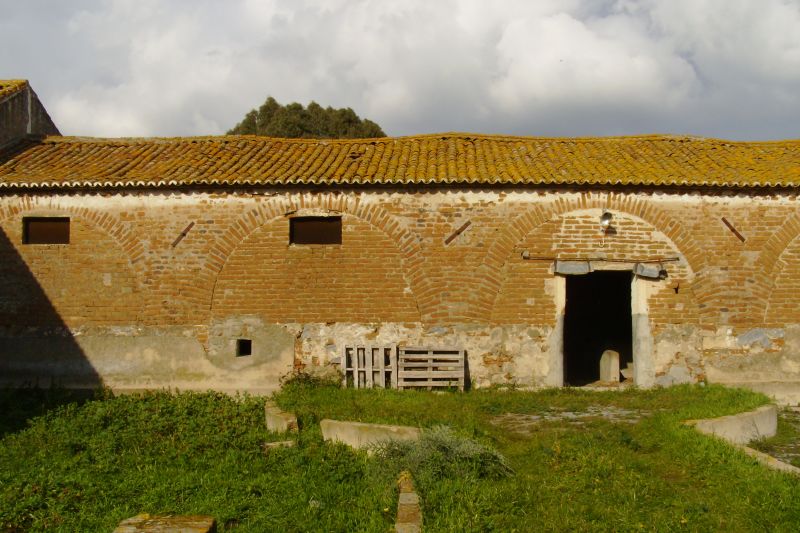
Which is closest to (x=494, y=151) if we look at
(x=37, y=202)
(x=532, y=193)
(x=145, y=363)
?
(x=532, y=193)

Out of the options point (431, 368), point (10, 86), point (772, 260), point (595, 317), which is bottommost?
point (431, 368)

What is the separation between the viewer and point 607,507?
20.7 feet

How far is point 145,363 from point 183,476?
216 inches

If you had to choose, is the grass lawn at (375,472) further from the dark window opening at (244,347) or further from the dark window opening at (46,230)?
the dark window opening at (46,230)

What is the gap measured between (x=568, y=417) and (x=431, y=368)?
282cm

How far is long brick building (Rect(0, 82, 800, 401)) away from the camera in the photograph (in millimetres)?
12438

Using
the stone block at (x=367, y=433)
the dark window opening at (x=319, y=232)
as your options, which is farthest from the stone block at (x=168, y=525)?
the dark window opening at (x=319, y=232)

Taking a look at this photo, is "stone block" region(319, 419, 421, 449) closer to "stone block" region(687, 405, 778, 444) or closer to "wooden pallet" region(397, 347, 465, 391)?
"wooden pallet" region(397, 347, 465, 391)

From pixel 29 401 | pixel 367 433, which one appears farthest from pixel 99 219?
pixel 367 433

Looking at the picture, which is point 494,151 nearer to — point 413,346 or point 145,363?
point 413,346

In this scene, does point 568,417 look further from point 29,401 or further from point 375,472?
point 29,401

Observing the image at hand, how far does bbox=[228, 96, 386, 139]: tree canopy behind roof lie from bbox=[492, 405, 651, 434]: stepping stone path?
24.5 meters

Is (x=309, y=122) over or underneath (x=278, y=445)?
over

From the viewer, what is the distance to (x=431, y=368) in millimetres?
12086
